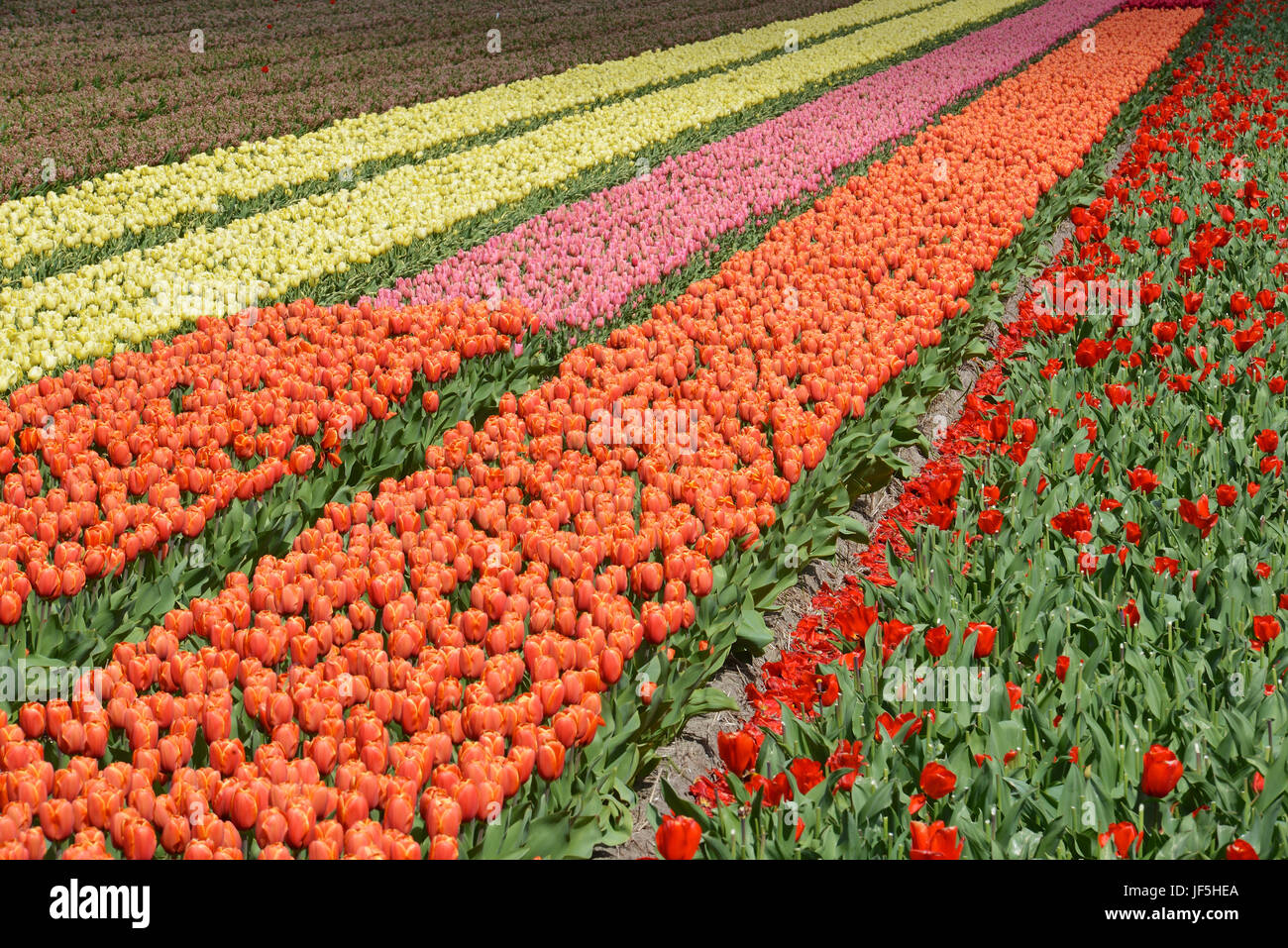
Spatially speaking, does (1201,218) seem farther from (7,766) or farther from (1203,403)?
(7,766)

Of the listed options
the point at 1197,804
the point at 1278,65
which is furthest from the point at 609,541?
the point at 1278,65

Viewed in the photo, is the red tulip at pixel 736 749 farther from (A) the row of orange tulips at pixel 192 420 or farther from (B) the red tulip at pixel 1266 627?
(A) the row of orange tulips at pixel 192 420

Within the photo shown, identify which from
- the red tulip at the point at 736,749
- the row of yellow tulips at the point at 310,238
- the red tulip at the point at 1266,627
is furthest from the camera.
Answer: the row of yellow tulips at the point at 310,238

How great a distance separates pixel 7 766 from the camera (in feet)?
8.03

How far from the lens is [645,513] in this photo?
12.1 ft

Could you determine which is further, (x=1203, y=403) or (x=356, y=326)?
(x=356, y=326)

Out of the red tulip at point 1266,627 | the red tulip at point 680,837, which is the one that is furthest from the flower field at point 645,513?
the red tulip at point 680,837

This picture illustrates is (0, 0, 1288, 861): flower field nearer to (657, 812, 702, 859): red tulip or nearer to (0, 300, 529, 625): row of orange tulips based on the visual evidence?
(0, 300, 529, 625): row of orange tulips

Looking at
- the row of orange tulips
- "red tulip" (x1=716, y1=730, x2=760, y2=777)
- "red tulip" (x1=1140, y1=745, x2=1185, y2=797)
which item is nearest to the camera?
"red tulip" (x1=1140, y1=745, x2=1185, y2=797)

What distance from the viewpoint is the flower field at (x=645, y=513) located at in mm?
2500

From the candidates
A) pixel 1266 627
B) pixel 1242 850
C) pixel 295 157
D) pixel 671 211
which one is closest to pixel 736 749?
pixel 1242 850

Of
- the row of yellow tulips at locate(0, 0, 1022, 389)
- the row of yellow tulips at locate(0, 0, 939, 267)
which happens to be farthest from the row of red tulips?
the row of yellow tulips at locate(0, 0, 939, 267)

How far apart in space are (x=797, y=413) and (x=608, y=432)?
85 cm

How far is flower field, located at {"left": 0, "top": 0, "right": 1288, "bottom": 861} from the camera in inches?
98.4
